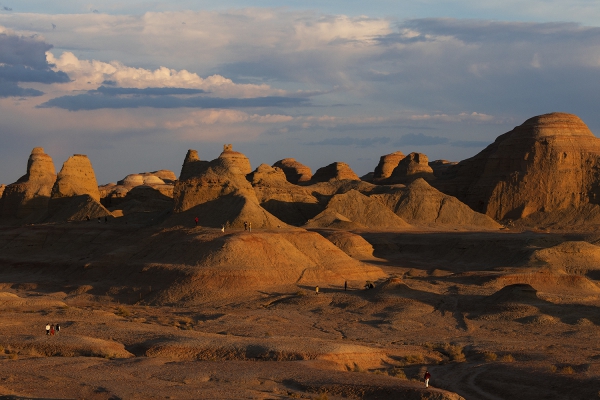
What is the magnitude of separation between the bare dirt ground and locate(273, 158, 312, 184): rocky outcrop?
252ft

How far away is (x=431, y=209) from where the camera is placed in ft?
309

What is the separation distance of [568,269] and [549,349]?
26.7m

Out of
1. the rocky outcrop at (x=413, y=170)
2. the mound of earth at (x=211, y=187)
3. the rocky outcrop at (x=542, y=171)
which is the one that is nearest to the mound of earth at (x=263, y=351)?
the mound of earth at (x=211, y=187)

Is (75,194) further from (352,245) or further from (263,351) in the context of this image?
(263,351)

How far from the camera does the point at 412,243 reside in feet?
247

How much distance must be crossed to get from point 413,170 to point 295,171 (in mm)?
31667

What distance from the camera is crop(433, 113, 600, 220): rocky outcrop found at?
93.3 metres

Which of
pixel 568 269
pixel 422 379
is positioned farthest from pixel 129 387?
pixel 568 269

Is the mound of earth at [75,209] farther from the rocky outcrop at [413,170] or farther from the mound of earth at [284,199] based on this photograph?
the rocky outcrop at [413,170]

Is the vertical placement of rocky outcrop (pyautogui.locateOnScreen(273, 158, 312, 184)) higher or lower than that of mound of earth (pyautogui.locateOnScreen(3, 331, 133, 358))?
higher

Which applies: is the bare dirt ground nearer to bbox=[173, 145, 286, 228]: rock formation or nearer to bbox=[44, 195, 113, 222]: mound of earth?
bbox=[173, 145, 286, 228]: rock formation

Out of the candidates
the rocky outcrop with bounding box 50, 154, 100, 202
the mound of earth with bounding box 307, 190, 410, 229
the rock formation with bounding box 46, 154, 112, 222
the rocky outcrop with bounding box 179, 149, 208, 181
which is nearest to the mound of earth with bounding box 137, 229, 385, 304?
the rocky outcrop with bounding box 179, 149, 208, 181

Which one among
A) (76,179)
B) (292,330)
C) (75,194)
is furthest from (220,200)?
(76,179)

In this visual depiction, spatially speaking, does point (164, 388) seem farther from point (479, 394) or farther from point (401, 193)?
point (401, 193)
